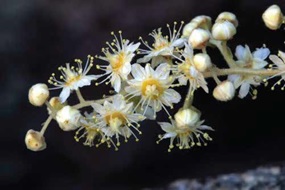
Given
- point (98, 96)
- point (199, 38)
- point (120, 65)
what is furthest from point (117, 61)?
point (98, 96)

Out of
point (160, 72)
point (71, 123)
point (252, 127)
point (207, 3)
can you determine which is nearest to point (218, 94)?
point (160, 72)

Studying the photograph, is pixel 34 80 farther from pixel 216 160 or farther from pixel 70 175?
pixel 216 160

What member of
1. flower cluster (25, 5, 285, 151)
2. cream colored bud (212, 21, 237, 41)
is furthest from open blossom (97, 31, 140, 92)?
cream colored bud (212, 21, 237, 41)

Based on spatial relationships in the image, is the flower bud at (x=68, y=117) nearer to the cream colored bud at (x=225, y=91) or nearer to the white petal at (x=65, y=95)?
the white petal at (x=65, y=95)

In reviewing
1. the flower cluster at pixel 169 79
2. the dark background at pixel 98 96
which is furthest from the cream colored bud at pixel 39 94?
the dark background at pixel 98 96

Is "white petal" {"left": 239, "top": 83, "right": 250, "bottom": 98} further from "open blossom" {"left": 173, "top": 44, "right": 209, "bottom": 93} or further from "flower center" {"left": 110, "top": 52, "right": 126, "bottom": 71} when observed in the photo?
"flower center" {"left": 110, "top": 52, "right": 126, "bottom": 71}
